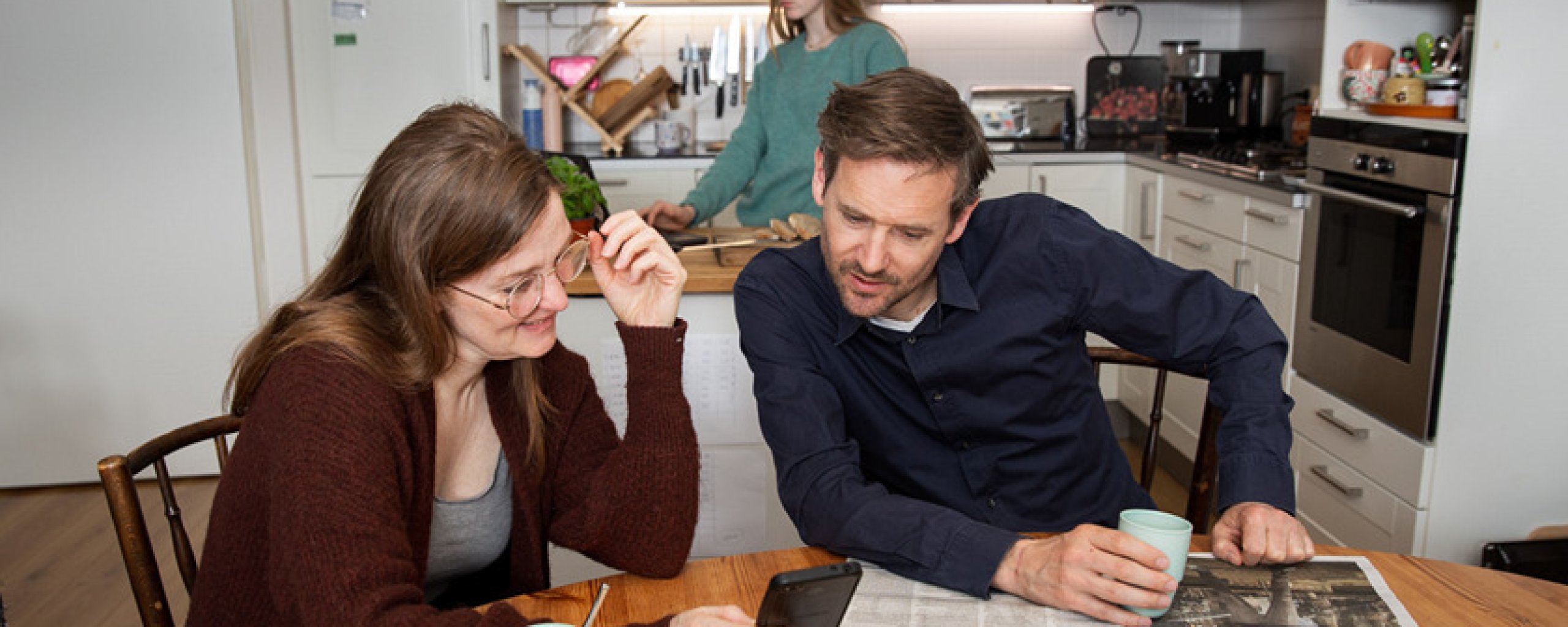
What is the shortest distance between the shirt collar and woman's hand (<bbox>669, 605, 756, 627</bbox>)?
57 centimetres

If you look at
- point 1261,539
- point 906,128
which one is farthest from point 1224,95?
point 1261,539

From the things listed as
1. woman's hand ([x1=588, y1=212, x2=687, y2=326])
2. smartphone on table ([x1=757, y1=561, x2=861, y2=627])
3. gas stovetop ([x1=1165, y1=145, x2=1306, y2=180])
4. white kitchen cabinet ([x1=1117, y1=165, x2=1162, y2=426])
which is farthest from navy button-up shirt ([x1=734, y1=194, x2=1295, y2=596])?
white kitchen cabinet ([x1=1117, y1=165, x2=1162, y2=426])

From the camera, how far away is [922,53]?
4.95 m

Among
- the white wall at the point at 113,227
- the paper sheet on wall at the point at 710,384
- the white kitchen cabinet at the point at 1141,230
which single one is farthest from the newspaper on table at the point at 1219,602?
the white wall at the point at 113,227

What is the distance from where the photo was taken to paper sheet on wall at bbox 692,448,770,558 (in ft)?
9.11

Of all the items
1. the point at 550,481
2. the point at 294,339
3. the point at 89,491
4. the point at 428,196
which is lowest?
the point at 89,491

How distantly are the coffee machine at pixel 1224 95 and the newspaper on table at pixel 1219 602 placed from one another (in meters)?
3.35

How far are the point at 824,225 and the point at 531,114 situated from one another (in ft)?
10.5

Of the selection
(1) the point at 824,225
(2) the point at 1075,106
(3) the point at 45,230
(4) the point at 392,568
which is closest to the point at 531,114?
(3) the point at 45,230

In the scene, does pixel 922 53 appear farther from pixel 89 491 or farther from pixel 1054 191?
pixel 89 491

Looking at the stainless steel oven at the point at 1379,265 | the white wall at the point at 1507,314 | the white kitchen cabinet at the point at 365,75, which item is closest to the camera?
the white wall at the point at 1507,314

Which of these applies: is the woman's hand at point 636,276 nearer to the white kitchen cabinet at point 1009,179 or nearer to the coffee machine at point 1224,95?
the white kitchen cabinet at point 1009,179

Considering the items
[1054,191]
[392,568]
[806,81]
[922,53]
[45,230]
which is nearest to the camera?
[392,568]

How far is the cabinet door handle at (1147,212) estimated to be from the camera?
418cm
